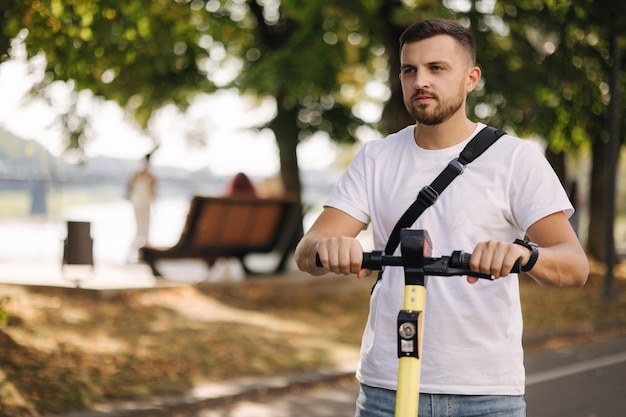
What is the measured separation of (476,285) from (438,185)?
30 cm

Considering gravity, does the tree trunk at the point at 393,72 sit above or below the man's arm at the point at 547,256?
Result: above

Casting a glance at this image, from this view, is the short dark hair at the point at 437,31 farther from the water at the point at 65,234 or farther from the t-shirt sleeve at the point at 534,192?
the water at the point at 65,234

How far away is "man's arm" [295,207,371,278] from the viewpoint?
2.46 m

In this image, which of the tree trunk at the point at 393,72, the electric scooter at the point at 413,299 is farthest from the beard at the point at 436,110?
the tree trunk at the point at 393,72

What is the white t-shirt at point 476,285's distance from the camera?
279cm

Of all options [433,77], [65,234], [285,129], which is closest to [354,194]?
[433,77]

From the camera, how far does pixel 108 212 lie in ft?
104

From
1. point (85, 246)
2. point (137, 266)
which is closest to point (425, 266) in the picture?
point (85, 246)

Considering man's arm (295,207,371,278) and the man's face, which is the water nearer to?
man's arm (295,207,371,278)

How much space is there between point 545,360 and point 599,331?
2277mm

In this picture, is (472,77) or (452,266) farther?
(472,77)

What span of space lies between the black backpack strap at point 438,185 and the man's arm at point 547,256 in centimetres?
26

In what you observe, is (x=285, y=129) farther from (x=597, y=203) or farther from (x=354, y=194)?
(x=354, y=194)

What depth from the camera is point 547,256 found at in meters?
2.52
